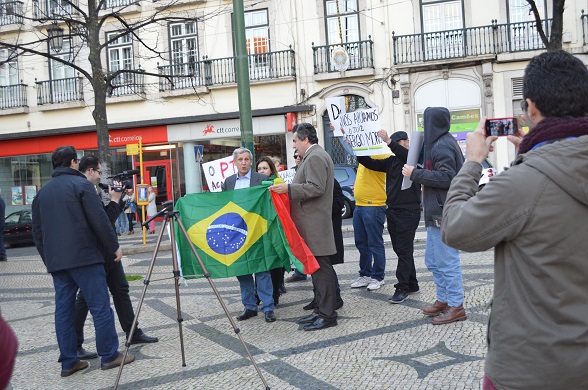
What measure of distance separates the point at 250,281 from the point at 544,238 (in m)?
4.97

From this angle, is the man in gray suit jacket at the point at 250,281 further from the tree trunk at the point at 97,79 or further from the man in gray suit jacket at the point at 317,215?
the tree trunk at the point at 97,79

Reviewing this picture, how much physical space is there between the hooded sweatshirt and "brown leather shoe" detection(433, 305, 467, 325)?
0.84 m

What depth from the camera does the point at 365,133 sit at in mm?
7242

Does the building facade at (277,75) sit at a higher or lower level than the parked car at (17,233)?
higher

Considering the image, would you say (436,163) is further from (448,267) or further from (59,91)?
(59,91)

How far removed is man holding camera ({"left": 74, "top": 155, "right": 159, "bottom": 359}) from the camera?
5.72m

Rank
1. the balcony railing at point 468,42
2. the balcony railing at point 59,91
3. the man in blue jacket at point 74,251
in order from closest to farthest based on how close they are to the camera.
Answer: the man in blue jacket at point 74,251
the balcony railing at point 468,42
the balcony railing at point 59,91

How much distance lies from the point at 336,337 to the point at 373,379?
121cm

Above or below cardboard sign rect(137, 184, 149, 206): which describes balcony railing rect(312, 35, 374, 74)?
above

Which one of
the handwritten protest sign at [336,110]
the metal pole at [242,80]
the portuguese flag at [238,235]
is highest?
the metal pole at [242,80]

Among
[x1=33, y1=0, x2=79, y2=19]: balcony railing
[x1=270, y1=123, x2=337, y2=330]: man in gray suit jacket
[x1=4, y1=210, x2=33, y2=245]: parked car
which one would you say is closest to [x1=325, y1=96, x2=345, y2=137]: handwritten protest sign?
[x1=270, y1=123, x2=337, y2=330]: man in gray suit jacket

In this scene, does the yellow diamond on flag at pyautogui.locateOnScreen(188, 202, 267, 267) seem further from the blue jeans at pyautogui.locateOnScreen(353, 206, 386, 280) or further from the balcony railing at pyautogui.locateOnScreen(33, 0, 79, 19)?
the balcony railing at pyautogui.locateOnScreen(33, 0, 79, 19)

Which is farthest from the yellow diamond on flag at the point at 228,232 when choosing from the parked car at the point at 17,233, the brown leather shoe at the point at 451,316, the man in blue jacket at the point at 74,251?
the parked car at the point at 17,233

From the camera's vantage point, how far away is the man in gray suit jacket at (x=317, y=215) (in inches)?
240
